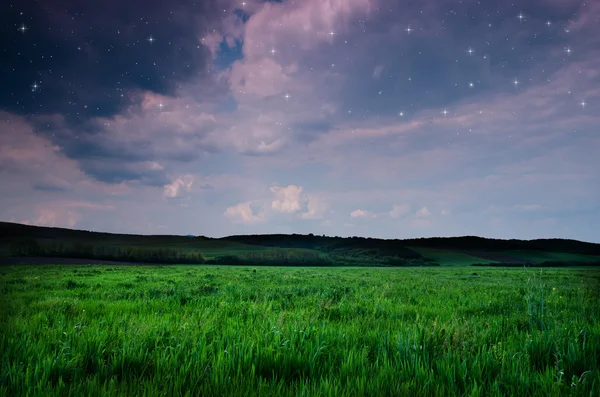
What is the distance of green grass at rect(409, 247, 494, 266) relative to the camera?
3484 inches

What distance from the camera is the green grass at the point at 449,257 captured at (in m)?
88.5

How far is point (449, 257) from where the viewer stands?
95812 millimetres

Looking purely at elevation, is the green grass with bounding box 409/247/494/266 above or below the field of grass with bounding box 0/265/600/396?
below

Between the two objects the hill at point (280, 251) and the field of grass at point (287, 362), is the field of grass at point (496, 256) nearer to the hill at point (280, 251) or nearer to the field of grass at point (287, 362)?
the hill at point (280, 251)

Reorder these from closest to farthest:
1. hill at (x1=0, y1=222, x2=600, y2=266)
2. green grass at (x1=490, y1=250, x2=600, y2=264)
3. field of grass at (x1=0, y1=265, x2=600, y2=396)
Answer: field of grass at (x1=0, y1=265, x2=600, y2=396) < hill at (x1=0, y1=222, x2=600, y2=266) < green grass at (x1=490, y1=250, x2=600, y2=264)

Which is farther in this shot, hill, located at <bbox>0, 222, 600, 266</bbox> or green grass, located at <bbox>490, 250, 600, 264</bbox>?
green grass, located at <bbox>490, 250, 600, 264</bbox>

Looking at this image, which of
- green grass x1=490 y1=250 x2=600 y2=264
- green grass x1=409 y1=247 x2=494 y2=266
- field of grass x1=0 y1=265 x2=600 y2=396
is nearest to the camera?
field of grass x1=0 y1=265 x2=600 y2=396

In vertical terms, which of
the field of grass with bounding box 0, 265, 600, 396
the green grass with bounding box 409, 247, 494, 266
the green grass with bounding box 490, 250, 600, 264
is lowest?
the green grass with bounding box 409, 247, 494, 266

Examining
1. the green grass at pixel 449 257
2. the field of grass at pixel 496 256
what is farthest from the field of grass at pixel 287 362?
the field of grass at pixel 496 256

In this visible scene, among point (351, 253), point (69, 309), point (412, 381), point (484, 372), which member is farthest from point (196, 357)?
point (351, 253)

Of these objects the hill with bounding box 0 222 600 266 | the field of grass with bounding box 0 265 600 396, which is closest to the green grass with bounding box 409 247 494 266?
the hill with bounding box 0 222 600 266

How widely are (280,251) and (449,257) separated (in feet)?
172

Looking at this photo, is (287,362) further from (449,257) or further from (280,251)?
(449,257)

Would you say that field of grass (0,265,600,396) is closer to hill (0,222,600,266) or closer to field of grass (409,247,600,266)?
hill (0,222,600,266)
